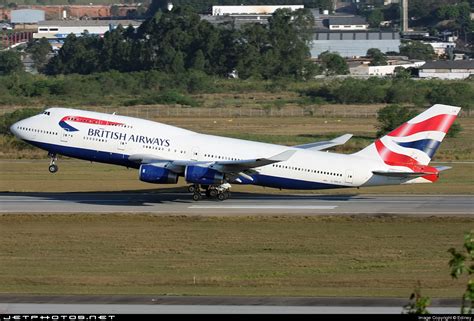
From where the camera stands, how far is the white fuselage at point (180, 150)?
59.5 m

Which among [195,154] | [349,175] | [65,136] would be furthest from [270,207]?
[65,136]

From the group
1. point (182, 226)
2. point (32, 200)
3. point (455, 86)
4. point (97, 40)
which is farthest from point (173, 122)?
point (97, 40)

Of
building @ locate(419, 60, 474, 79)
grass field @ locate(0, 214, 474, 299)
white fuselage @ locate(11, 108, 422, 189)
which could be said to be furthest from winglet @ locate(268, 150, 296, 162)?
building @ locate(419, 60, 474, 79)

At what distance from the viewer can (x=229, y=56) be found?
183000 mm

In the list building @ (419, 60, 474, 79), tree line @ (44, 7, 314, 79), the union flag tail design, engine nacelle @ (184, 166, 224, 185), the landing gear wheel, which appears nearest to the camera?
the union flag tail design

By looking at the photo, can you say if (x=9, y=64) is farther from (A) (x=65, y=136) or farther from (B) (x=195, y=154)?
(B) (x=195, y=154)

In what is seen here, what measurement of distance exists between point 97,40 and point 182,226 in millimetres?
145394

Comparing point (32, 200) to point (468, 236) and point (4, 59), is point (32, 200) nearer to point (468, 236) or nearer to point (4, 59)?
point (468, 236)

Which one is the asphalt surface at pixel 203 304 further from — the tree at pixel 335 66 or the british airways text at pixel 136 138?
the tree at pixel 335 66

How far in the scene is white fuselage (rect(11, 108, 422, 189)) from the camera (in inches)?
2341

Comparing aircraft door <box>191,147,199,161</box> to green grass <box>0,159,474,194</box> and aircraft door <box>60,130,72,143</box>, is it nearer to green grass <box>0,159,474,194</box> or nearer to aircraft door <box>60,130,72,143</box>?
green grass <box>0,159,474,194</box>

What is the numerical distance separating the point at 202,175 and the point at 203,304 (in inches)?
963

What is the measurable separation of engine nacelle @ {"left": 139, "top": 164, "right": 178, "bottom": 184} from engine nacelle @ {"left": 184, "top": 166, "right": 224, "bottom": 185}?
813mm

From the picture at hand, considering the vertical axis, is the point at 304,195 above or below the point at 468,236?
below
